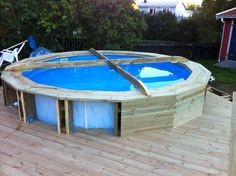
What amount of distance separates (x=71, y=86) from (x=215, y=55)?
9.19 metres

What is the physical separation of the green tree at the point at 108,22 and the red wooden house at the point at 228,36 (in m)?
3.79

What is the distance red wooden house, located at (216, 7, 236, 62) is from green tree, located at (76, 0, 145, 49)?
149 inches

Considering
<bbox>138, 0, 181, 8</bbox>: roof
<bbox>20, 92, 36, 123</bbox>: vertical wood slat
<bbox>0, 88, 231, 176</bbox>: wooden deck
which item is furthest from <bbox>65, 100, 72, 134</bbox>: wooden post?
<bbox>138, 0, 181, 8</bbox>: roof

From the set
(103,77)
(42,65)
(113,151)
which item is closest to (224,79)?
(103,77)

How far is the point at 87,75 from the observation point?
592 cm

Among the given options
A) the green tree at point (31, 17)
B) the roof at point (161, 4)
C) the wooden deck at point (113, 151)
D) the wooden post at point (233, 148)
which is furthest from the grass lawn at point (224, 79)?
the roof at point (161, 4)

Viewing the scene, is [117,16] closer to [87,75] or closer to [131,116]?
[87,75]

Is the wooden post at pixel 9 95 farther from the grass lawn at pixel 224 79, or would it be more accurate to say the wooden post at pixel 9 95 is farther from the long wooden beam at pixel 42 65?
the grass lawn at pixel 224 79

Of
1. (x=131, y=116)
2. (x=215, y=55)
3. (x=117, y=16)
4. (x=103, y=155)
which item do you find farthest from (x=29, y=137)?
(x=215, y=55)

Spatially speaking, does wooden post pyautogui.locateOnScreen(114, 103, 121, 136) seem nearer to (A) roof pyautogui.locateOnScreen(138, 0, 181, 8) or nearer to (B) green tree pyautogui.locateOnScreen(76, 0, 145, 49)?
(B) green tree pyautogui.locateOnScreen(76, 0, 145, 49)

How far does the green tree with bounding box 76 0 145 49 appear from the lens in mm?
7594

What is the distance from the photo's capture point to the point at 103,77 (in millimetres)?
5762

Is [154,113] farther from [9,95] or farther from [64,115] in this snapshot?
[9,95]

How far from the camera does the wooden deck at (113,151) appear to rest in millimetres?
2646
